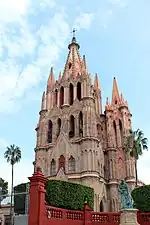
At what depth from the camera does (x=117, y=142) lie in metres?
51.9

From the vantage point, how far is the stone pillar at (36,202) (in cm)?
1641

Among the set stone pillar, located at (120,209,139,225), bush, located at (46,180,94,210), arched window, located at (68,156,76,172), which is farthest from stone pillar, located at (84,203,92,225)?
arched window, located at (68,156,76,172)

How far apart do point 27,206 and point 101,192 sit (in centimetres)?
2757

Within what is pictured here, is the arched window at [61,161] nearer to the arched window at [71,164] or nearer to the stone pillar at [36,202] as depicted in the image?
the arched window at [71,164]

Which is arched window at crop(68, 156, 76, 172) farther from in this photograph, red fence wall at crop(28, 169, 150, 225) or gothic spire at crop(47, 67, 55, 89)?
red fence wall at crop(28, 169, 150, 225)

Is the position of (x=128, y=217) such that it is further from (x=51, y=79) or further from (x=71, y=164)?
(x=51, y=79)

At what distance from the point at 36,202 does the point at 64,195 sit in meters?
6.28

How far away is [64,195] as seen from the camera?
2267cm

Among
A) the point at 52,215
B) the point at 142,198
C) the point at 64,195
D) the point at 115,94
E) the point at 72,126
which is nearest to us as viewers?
the point at 52,215

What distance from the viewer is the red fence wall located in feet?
54.2

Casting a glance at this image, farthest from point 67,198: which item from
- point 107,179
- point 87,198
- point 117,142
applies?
point 117,142

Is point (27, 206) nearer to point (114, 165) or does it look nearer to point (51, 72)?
point (114, 165)

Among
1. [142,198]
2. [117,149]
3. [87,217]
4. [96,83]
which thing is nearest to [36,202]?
[87,217]

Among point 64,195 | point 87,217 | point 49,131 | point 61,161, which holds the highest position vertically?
point 49,131
